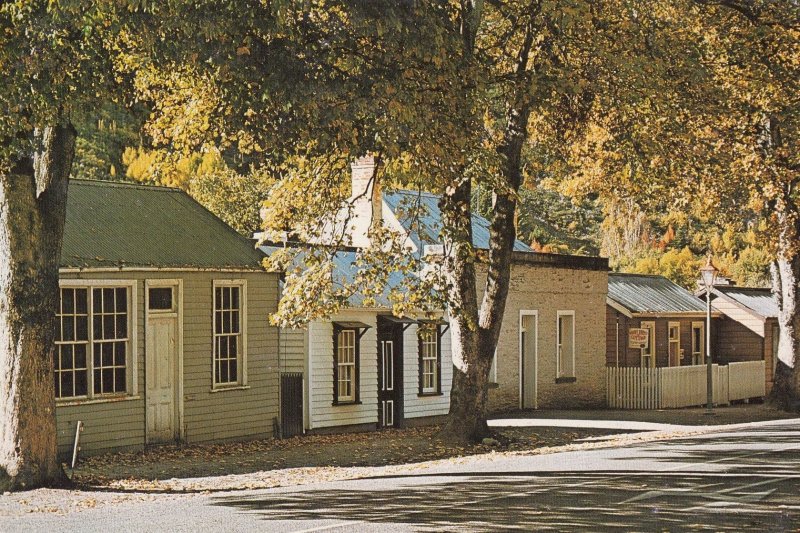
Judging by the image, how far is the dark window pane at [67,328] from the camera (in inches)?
854

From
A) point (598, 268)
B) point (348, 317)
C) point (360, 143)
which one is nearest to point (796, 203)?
point (598, 268)

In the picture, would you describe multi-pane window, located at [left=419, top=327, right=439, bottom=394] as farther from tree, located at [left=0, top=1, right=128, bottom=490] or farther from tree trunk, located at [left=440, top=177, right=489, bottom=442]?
tree, located at [left=0, top=1, right=128, bottom=490]

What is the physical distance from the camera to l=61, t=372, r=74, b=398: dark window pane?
21578 millimetres

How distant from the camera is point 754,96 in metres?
31.6

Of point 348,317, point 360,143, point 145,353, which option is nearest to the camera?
point 360,143

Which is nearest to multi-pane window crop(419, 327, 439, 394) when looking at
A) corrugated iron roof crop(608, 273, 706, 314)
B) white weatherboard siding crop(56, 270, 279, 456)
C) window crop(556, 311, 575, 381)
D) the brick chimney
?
the brick chimney

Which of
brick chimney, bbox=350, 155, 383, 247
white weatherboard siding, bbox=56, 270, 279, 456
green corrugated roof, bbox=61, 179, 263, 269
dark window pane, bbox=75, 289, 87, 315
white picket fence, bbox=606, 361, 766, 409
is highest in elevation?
brick chimney, bbox=350, 155, 383, 247

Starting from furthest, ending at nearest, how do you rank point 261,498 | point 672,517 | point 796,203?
point 796,203 < point 261,498 < point 672,517

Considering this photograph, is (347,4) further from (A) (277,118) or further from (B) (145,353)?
(B) (145,353)

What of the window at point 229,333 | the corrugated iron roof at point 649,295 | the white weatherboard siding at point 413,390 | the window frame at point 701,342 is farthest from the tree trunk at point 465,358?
the window frame at point 701,342

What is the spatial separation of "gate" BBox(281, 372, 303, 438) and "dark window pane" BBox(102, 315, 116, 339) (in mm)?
5020

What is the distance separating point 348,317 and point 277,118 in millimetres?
12754

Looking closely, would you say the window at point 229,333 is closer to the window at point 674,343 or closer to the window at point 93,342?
the window at point 93,342

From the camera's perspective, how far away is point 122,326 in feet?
75.3
